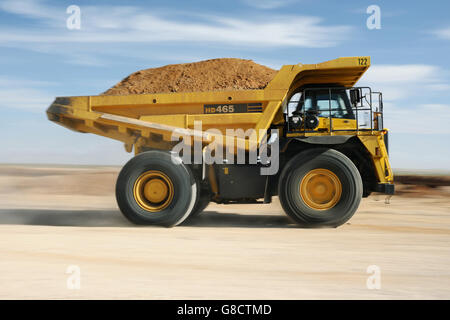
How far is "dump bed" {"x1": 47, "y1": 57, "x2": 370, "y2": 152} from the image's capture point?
9.20m

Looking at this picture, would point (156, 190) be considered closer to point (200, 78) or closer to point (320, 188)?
point (200, 78)

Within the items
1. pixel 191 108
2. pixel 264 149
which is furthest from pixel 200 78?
pixel 264 149

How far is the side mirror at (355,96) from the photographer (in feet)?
30.4

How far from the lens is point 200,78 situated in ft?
32.9

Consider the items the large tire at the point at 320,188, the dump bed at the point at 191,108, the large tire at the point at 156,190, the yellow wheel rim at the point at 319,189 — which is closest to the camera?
the large tire at the point at 320,188

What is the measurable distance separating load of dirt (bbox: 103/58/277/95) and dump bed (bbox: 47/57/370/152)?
15.2 inches

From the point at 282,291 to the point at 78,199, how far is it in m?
12.9

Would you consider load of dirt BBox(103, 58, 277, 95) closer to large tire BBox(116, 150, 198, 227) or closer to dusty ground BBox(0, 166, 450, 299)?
large tire BBox(116, 150, 198, 227)

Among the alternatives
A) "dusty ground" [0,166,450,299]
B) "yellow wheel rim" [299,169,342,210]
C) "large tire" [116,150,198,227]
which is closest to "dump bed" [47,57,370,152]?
"large tire" [116,150,198,227]

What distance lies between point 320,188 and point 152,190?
3146 millimetres

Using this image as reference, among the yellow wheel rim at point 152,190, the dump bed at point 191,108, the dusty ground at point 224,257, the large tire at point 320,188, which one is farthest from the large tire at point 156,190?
the large tire at point 320,188

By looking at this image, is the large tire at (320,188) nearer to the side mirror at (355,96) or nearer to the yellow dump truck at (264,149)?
the yellow dump truck at (264,149)

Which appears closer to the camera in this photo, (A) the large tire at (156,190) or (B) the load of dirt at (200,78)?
(A) the large tire at (156,190)

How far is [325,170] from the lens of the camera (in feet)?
29.3
